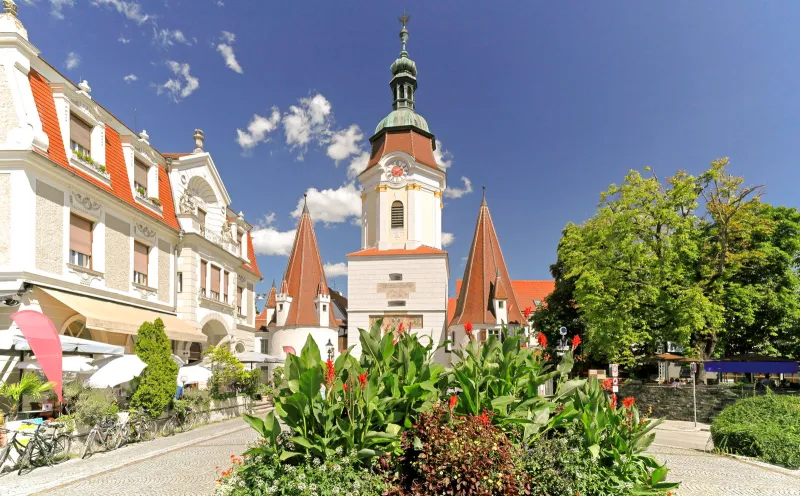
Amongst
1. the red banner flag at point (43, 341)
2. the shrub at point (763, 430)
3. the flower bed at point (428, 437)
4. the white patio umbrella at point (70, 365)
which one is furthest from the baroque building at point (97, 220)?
the shrub at point (763, 430)

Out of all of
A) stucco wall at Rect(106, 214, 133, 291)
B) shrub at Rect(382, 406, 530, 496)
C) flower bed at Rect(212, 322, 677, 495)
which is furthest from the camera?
stucco wall at Rect(106, 214, 133, 291)

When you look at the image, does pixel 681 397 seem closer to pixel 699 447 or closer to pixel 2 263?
pixel 699 447

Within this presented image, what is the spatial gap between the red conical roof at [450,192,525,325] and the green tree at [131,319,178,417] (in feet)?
75.2

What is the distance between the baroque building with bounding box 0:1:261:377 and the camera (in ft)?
39.7

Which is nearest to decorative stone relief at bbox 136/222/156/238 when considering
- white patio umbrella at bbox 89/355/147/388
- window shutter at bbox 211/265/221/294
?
window shutter at bbox 211/265/221/294

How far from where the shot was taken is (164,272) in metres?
18.8

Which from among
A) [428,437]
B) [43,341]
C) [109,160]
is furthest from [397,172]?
[428,437]

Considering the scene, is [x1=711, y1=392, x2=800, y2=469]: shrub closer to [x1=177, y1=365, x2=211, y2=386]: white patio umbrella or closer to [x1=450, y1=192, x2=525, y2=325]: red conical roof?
[x1=177, y1=365, x2=211, y2=386]: white patio umbrella

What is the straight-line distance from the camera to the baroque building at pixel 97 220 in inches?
476

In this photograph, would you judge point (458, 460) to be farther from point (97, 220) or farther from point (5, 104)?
point (97, 220)

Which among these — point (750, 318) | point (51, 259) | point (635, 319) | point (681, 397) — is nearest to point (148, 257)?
point (51, 259)

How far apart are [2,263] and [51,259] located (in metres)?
1.12

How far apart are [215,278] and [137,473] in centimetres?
1396

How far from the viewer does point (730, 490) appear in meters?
7.86
